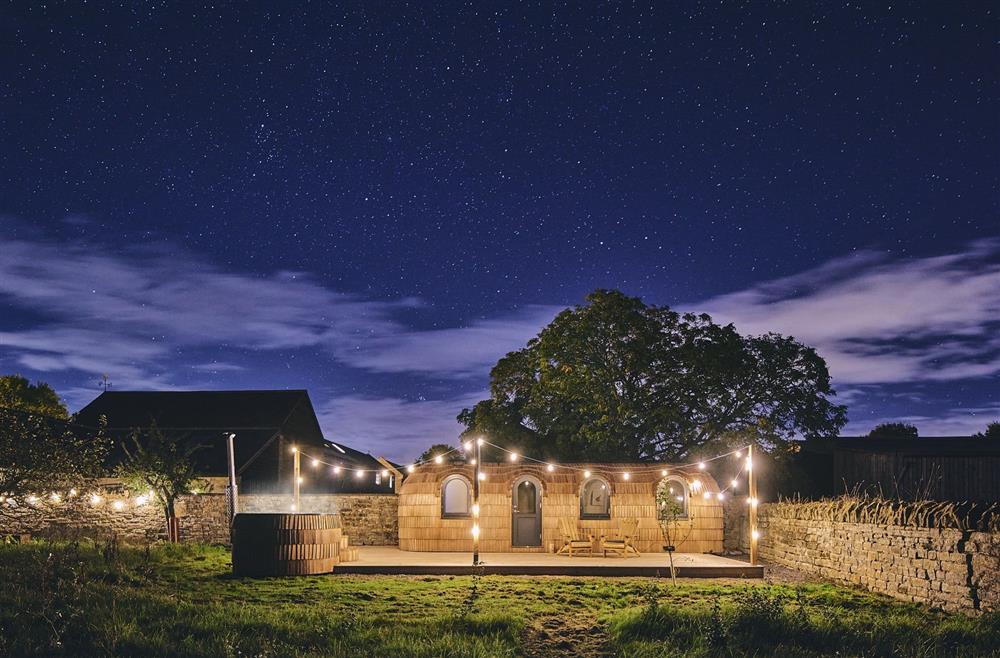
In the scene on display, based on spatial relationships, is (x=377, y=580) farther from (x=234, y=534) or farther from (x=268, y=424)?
(x=268, y=424)

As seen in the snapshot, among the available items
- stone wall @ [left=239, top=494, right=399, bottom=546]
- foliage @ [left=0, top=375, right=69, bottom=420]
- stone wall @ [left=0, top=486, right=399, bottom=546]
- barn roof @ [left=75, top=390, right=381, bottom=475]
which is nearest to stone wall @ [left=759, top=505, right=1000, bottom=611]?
stone wall @ [left=239, top=494, right=399, bottom=546]

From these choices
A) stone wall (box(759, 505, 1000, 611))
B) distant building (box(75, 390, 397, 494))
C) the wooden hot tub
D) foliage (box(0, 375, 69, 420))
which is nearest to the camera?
stone wall (box(759, 505, 1000, 611))

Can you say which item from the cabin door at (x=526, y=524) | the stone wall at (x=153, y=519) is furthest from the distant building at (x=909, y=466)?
the stone wall at (x=153, y=519)

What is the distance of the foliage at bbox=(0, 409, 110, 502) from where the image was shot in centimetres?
1764

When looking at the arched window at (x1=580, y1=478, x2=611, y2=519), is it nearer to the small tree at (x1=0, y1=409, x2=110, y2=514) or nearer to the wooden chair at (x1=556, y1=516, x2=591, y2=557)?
the wooden chair at (x1=556, y1=516, x2=591, y2=557)

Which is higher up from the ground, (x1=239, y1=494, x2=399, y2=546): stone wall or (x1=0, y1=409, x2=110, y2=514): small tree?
(x1=0, y1=409, x2=110, y2=514): small tree

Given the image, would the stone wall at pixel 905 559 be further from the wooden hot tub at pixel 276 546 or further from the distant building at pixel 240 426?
the distant building at pixel 240 426

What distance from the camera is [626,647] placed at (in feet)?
35.3

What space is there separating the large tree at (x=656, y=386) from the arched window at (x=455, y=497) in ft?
18.2

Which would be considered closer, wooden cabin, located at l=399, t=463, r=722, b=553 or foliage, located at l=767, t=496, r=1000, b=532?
foliage, located at l=767, t=496, r=1000, b=532

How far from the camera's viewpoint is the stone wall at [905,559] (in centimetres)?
1281

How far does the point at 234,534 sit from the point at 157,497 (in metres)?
7.34

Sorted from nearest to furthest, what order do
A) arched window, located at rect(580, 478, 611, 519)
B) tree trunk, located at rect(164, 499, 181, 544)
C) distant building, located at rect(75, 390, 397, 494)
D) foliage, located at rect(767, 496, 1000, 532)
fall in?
foliage, located at rect(767, 496, 1000, 532) → tree trunk, located at rect(164, 499, 181, 544) → arched window, located at rect(580, 478, 611, 519) → distant building, located at rect(75, 390, 397, 494)

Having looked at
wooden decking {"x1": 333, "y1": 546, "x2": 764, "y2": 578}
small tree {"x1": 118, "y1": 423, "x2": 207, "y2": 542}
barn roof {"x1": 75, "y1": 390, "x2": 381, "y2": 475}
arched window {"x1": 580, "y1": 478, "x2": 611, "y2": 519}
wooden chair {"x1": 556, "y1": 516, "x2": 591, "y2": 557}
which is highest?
barn roof {"x1": 75, "y1": 390, "x2": 381, "y2": 475}
